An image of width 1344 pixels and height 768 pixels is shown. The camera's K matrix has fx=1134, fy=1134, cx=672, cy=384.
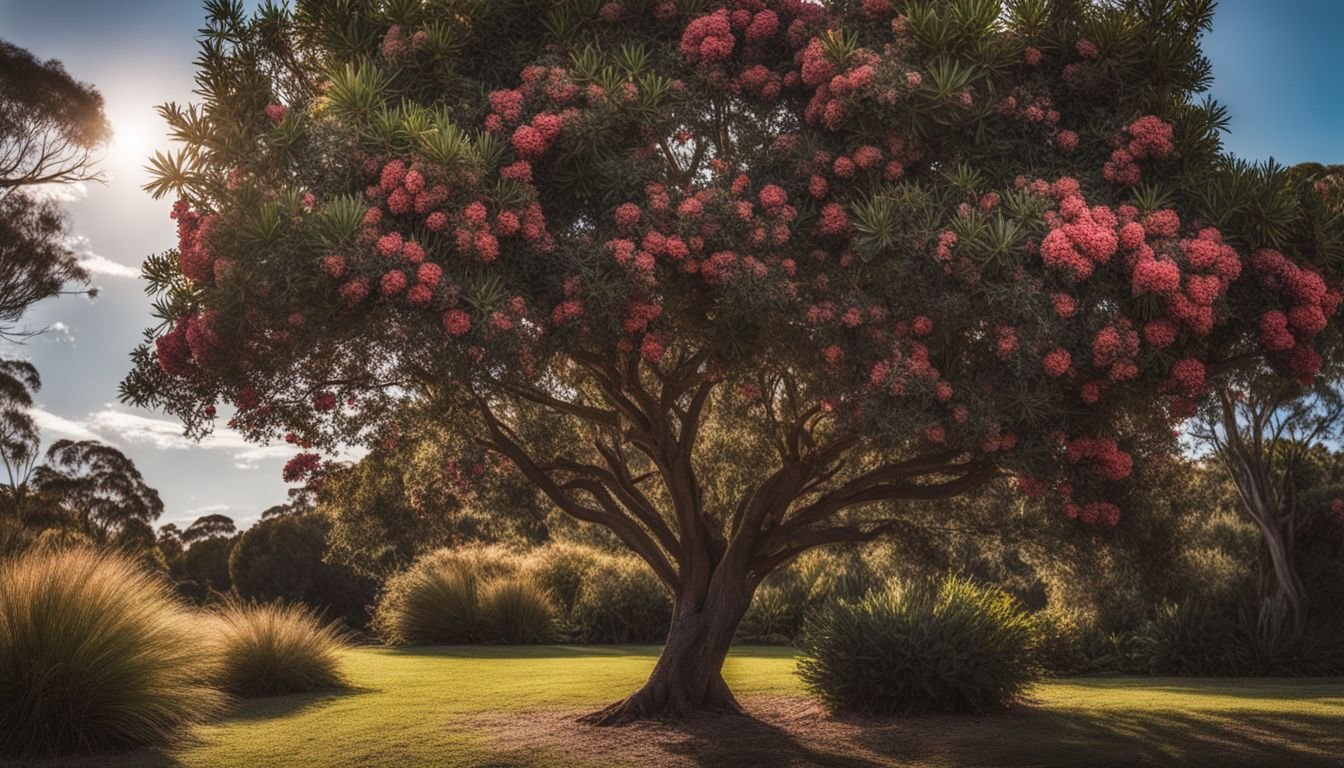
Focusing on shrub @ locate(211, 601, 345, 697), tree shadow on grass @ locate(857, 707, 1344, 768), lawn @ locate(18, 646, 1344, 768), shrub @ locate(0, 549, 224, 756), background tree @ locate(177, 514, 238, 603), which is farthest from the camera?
background tree @ locate(177, 514, 238, 603)

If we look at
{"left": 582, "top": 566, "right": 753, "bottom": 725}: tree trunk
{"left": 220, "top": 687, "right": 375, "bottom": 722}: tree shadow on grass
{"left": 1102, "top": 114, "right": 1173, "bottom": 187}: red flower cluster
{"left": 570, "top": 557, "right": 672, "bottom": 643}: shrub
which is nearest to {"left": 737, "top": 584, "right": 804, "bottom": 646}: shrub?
{"left": 570, "top": 557, "right": 672, "bottom": 643}: shrub

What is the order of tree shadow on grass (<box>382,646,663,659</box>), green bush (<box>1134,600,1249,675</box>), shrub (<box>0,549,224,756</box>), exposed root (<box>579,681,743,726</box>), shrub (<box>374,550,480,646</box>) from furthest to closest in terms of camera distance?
shrub (<box>374,550,480,646</box>)
tree shadow on grass (<box>382,646,663,659</box>)
green bush (<box>1134,600,1249,675</box>)
exposed root (<box>579,681,743,726</box>)
shrub (<box>0,549,224,756</box>)

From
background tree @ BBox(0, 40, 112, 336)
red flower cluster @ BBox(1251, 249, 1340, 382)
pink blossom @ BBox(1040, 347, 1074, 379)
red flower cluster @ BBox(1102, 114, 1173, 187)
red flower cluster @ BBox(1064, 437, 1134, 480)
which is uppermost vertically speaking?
background tree @ BBox(0, 40, 112, 336)

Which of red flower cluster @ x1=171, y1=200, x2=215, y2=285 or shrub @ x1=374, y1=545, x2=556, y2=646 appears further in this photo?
shrub @ x1=374, y1=545, x2=556, y2=646

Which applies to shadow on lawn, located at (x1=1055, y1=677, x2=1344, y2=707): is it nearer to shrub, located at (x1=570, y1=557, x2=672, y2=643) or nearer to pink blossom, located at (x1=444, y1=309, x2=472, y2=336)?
shrub, located at (x1=570, y1=557, x2=672, y2=643)

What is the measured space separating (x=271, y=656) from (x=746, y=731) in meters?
7.75

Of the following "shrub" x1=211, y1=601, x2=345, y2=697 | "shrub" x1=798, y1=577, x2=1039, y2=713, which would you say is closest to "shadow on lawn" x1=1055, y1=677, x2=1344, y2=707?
"shrub" x1=798, y1=577, x2=1039, y2=713

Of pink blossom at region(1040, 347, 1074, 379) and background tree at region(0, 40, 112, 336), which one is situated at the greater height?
background tree at region(0, 40, 112, 336)

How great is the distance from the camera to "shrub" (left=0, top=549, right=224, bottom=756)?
11359mm

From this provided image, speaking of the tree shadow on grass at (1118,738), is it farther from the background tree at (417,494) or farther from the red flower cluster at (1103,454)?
the background tree at (417,494)

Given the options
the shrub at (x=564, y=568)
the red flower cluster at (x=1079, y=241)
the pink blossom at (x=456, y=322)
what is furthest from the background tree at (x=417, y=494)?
the shrub at (x=564, y=568)

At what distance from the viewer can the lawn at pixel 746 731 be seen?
1123cm

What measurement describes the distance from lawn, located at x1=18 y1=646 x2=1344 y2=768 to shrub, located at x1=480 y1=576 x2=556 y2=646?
25.8 feet

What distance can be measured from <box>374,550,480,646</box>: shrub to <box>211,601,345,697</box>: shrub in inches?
329
